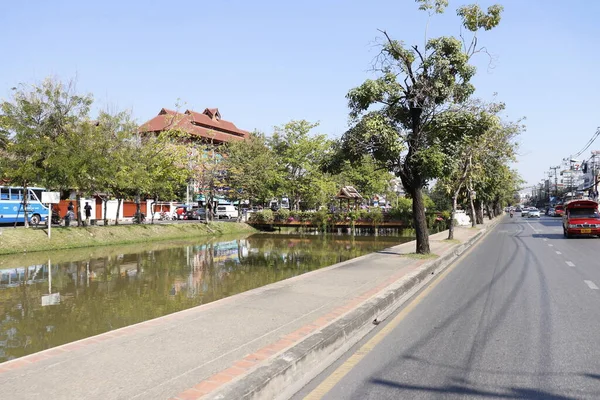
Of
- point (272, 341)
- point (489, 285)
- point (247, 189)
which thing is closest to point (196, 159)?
point (247, 189)

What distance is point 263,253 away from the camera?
22297mm

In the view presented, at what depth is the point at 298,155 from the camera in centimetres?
5206

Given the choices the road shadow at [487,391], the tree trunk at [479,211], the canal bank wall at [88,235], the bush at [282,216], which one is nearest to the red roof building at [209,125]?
the bush at [282,216]

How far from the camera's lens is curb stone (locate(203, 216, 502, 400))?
4.26 m

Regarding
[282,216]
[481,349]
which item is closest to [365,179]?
[282,216]

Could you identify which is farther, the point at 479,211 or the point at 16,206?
the point at 479,211

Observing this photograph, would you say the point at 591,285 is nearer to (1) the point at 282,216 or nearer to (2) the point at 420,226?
(2) the point at 420,226

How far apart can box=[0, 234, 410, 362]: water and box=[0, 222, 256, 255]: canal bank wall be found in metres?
1.55

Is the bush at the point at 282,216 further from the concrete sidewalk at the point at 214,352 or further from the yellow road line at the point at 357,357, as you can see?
the concrete sidewalk at the point at 214,352

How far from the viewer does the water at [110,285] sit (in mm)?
8281

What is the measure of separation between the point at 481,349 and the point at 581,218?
2553 cm

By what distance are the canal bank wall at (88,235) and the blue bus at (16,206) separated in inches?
266

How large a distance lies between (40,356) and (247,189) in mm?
39104

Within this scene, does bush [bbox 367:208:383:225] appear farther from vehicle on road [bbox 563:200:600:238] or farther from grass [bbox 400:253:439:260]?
grass [bbox 400:253:439:260]
